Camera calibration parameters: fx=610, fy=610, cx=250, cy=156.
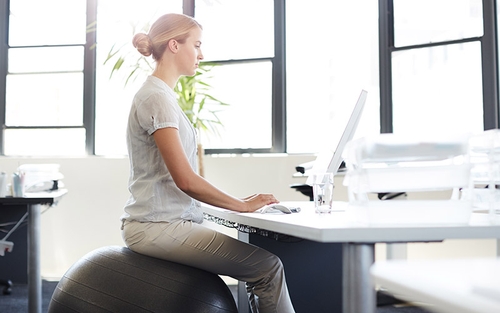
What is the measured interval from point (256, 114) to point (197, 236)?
3.02 m

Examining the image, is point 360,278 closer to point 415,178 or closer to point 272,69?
point 415,178

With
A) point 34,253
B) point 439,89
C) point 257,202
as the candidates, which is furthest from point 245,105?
point 257,202

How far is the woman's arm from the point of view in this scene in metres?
1.83

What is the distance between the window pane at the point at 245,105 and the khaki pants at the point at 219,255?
2.95 m

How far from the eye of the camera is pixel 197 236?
186 centimetres

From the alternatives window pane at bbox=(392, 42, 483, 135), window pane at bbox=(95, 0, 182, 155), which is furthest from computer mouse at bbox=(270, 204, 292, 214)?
window pane at bbox=(95, 0, 182, 155)

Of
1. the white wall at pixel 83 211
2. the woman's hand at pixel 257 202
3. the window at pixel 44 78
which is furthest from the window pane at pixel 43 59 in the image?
the woman's hand at pixel 257 202

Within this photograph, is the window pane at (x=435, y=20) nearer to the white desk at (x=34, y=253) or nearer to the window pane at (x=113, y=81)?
the window pane at (x=113, y=81)

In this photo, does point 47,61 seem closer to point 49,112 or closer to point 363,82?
point 49,112

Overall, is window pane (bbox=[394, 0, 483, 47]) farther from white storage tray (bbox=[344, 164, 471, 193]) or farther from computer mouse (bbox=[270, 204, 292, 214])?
white storage tray (bbox=[344, 164, 471, 193])

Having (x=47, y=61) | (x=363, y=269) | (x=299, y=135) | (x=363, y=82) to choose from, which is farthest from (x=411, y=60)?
(x=363, y=269)

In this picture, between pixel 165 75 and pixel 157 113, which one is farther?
pixel 165 75

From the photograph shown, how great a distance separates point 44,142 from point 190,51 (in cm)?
340

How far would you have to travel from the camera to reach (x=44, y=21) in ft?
17.0
